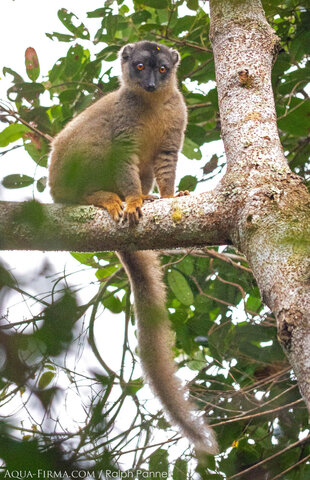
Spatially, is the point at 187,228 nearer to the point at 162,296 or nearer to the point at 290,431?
the point at 162,296

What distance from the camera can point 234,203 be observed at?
8.11 feet

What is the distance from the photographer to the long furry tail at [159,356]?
281cm

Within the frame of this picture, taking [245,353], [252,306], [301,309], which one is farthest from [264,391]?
[301,309]

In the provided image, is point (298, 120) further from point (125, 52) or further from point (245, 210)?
point (245, 210)

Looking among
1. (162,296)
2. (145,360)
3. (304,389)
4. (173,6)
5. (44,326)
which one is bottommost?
(304,389)

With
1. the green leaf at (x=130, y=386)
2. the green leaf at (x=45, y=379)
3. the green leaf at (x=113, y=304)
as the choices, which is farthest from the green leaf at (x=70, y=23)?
the green leaf at (x=45, y=379)

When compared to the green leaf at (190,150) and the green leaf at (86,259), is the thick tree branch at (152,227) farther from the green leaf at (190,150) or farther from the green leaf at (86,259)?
the green leaf at (190,150)

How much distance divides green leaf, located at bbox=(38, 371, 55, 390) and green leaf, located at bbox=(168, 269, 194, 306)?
3.67m

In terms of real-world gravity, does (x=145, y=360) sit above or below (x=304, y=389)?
above

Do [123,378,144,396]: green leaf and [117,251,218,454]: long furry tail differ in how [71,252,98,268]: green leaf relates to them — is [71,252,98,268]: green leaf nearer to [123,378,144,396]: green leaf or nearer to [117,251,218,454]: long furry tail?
[117,251,218,454]: long furry tail

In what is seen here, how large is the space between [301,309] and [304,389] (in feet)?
0.92

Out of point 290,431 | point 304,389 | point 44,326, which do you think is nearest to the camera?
point 44,326

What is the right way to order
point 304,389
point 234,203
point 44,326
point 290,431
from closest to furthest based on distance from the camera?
point 44,326
point 304,389
point 234,203
point 290,431

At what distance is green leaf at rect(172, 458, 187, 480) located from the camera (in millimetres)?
2828
